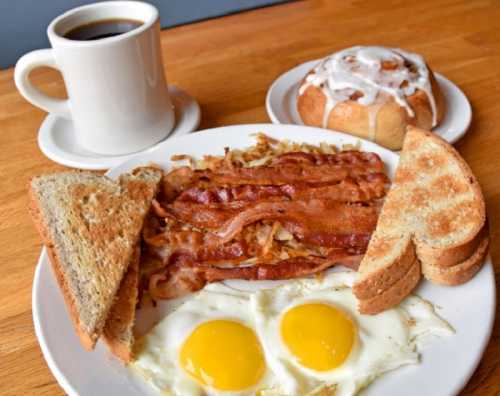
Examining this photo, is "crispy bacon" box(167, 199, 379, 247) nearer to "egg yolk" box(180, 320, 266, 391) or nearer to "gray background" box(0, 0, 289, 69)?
"egg yolk" box(180, 320, 266, 391)

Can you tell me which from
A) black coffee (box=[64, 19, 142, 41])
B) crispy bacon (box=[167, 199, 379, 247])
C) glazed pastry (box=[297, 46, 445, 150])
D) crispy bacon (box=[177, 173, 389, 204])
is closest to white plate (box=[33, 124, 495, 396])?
crispy bacon (box=[167, 199, 379, 247])

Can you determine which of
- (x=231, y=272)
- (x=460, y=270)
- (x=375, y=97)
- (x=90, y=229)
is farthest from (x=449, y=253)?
(x=90, y=229)

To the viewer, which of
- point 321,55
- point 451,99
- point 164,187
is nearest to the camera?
point 164,187

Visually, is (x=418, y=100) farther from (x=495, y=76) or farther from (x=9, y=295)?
(x=9, y=295)

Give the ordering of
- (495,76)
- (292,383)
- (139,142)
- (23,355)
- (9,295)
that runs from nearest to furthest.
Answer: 1. (292,383)
2. (23,355)
3. (9,295)
4. (139,142)
5. (495,76)

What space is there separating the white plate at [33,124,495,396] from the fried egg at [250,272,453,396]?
3 centimetres

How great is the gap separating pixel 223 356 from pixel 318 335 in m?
0.22

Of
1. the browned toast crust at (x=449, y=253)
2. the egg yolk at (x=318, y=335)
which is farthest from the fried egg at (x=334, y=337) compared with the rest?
the browned toast crust at (x=449, y=253)

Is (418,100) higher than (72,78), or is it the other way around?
(72,78)

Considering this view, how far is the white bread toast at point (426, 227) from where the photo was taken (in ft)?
4.14

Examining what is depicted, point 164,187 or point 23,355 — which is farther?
point 164,187

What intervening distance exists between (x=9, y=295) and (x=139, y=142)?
0.71 meters

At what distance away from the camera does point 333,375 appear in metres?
1.15

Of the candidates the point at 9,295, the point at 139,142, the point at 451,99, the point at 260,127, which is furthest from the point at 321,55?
Result: the point at 9,295
